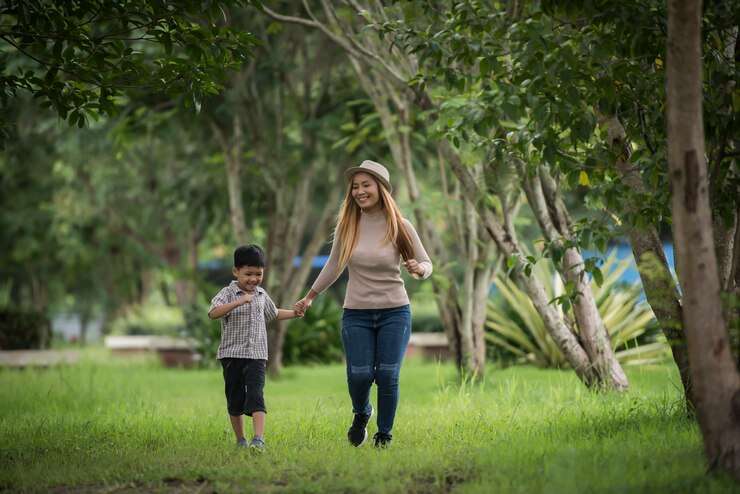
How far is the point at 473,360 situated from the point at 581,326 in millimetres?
2452

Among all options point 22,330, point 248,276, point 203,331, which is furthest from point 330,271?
point 22,330

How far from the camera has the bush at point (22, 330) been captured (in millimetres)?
20000

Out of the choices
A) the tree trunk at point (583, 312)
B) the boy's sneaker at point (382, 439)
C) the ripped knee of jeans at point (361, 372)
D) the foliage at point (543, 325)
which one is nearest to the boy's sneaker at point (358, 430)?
the boy's sneaker at point (382, 439)

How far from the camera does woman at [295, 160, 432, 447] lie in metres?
6.55

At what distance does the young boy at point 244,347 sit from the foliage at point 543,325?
6.98m

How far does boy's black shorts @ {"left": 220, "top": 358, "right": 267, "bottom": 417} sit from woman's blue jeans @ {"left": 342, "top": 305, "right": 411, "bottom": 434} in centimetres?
62

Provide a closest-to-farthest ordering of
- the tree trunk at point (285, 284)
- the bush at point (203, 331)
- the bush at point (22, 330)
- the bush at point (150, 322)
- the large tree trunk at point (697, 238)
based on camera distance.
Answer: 1. the large tree trunk at point (697, 238)
2. the tree trunk at point (285, 284)
3. the bush at point (203, 331)
4. the bush at point (22, 330)
5. the bush at point (150, 322)

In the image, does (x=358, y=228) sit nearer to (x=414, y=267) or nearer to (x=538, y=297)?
(x=414, y=267)

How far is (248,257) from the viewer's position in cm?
652

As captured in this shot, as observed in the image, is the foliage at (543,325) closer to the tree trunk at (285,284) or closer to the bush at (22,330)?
the tree trunk at (285,284)

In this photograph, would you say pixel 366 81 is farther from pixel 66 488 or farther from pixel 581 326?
pixel 66 488

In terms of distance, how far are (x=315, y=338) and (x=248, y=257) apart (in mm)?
11848

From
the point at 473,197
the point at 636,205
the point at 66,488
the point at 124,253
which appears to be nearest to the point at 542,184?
the point at 473,197

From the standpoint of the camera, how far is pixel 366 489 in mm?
5094
